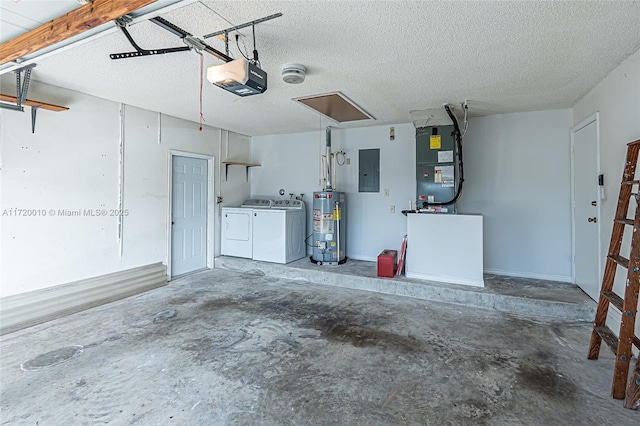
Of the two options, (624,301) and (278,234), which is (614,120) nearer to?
(624,301)

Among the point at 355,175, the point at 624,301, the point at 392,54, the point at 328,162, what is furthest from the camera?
the point at 355,175

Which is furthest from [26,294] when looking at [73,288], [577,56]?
[577,56]

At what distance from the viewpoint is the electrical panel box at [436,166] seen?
4180mm

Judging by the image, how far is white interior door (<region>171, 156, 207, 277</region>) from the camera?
4945 millimetres

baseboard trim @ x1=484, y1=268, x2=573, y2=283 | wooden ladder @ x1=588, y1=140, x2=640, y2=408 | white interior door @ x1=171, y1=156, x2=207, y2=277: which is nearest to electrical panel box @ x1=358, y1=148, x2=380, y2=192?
baseboard trim @ x1=484, y1=268, x2=573, y2=283

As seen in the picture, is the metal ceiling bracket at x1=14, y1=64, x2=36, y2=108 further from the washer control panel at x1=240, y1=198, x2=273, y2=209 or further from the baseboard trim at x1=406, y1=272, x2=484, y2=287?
the baseboard trim at x1=406, y1=272, x2=484, y2=287

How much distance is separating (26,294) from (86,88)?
7.84 feet

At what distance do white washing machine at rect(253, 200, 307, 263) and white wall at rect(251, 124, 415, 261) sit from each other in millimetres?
594

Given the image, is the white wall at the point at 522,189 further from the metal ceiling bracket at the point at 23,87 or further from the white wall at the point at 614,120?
the metal ceiling bracket at the point at 23,87

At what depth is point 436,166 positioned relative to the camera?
427 cm

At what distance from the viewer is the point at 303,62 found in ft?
9.20

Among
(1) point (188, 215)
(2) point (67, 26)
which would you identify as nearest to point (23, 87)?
(2) point (67, 26)

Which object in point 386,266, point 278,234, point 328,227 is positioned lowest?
point 386,266

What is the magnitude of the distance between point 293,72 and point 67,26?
167 cm
